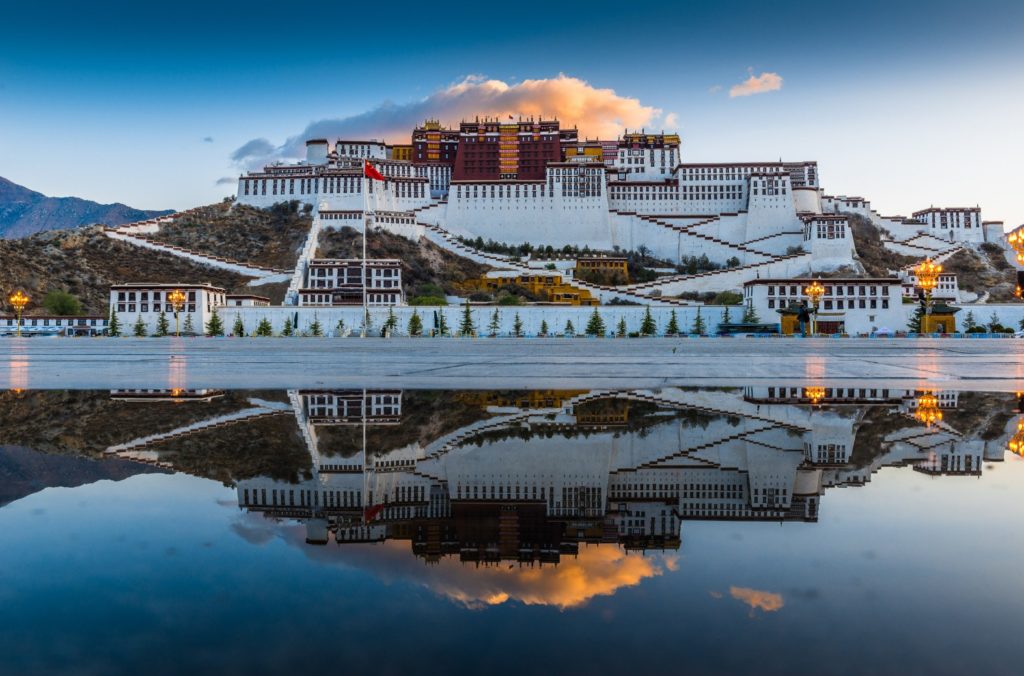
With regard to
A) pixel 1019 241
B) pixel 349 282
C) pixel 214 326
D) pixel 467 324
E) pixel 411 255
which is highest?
pixel 411 255

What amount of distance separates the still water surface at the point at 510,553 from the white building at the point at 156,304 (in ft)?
213

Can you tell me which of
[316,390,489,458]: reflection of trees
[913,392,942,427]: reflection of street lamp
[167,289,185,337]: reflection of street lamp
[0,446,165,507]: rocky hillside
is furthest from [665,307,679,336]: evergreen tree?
[0,446,165,507]: rocky hillside

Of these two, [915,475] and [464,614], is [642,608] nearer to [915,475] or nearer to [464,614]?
[464,614]

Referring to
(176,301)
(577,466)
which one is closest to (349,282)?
(176,301)

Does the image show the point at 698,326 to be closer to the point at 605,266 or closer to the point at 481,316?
the point at 481,316

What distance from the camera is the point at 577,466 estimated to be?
442 cm

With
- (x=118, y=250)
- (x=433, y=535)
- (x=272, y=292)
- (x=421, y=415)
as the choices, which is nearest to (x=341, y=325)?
(x=272, y=292)

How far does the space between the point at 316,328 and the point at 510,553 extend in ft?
209

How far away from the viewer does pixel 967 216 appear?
115 m

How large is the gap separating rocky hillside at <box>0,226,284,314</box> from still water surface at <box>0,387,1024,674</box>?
7879 cm

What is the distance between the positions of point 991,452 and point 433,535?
3965 mm

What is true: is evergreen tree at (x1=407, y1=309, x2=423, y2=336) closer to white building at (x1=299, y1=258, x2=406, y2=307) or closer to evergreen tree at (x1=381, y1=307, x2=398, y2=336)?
evergreen tree at (x1=381, y1=307, x2=398, y2=336)

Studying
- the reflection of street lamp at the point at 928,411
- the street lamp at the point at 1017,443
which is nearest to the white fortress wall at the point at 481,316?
the reflection of street lamp at the point at 928,411

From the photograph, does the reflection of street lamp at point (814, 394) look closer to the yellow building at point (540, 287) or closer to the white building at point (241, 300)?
the yellow building at point (540, 287)
